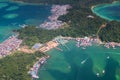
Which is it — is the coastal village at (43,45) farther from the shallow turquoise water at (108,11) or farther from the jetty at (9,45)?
the shallow turquoise water at (108,11)

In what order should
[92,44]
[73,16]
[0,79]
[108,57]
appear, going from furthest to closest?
[73,16]
[92,44]
[108,57]
[0,79]

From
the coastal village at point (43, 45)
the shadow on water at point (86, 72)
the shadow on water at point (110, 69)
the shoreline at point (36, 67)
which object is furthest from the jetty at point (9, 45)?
the shadow on water at point (110, 69)

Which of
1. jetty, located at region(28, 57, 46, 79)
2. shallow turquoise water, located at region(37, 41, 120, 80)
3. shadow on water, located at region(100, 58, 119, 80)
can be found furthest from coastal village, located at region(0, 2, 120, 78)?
shadow on water, located at region(100, 58, 119, 80)

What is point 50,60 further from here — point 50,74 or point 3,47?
point 3,47

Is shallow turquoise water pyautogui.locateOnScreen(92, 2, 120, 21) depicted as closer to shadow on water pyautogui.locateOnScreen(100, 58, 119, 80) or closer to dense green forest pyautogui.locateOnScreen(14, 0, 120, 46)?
dense green forest pyautogui.locateOnScreen(14, 0, 120, 46)

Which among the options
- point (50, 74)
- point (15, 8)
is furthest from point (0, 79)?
Result: point (15, 8)

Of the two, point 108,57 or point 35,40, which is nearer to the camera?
point 108,57

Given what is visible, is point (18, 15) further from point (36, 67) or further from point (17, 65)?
point (36, 67)
